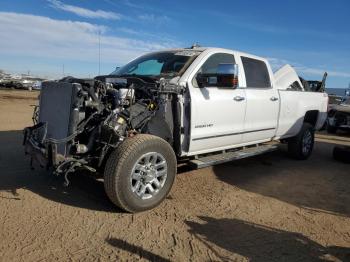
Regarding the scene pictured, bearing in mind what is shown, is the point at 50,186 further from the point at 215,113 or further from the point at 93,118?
the point at 215,113

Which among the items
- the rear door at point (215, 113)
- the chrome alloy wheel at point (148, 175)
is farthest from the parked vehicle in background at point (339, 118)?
the chrome alloy wheel at point (148, 175)

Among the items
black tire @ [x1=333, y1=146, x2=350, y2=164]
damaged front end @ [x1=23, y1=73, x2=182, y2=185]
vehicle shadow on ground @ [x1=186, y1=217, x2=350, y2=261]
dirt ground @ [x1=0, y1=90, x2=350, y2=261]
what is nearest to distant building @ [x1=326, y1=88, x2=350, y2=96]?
black tire @ [x1=333, y1=146, x2=350, y2=164]

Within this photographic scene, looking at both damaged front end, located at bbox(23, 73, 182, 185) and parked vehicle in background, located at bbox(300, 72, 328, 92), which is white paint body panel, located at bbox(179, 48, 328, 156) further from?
parked vehicle in background, located at bbox(300, 72, 328, 92)

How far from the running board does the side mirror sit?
1.09 m

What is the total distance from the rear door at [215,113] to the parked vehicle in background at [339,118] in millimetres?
9309

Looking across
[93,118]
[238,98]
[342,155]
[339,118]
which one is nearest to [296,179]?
[238,98]

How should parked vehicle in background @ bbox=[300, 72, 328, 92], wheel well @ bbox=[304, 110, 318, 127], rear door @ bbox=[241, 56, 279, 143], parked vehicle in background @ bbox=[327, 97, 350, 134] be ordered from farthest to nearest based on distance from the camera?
1. parked vehicle in background @ bbox=[327, 97, 350, 134]
2. parked vehicle in background @ bbox=[300, 72, 328, 92]
3. wheel well @ bbox=[304, 110, 318, 127]
4. rear door @ bbox=[241, 56, 279, 143]

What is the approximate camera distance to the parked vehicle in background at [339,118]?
14359 mm

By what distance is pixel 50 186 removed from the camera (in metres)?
5.62

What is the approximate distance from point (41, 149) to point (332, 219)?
12.3ft

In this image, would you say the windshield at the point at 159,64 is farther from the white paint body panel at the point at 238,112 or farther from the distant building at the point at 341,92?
the distant building at the point at 341,92

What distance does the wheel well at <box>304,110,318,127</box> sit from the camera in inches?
350

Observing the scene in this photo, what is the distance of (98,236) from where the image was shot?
4.09m

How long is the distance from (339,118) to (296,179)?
8693 mm
